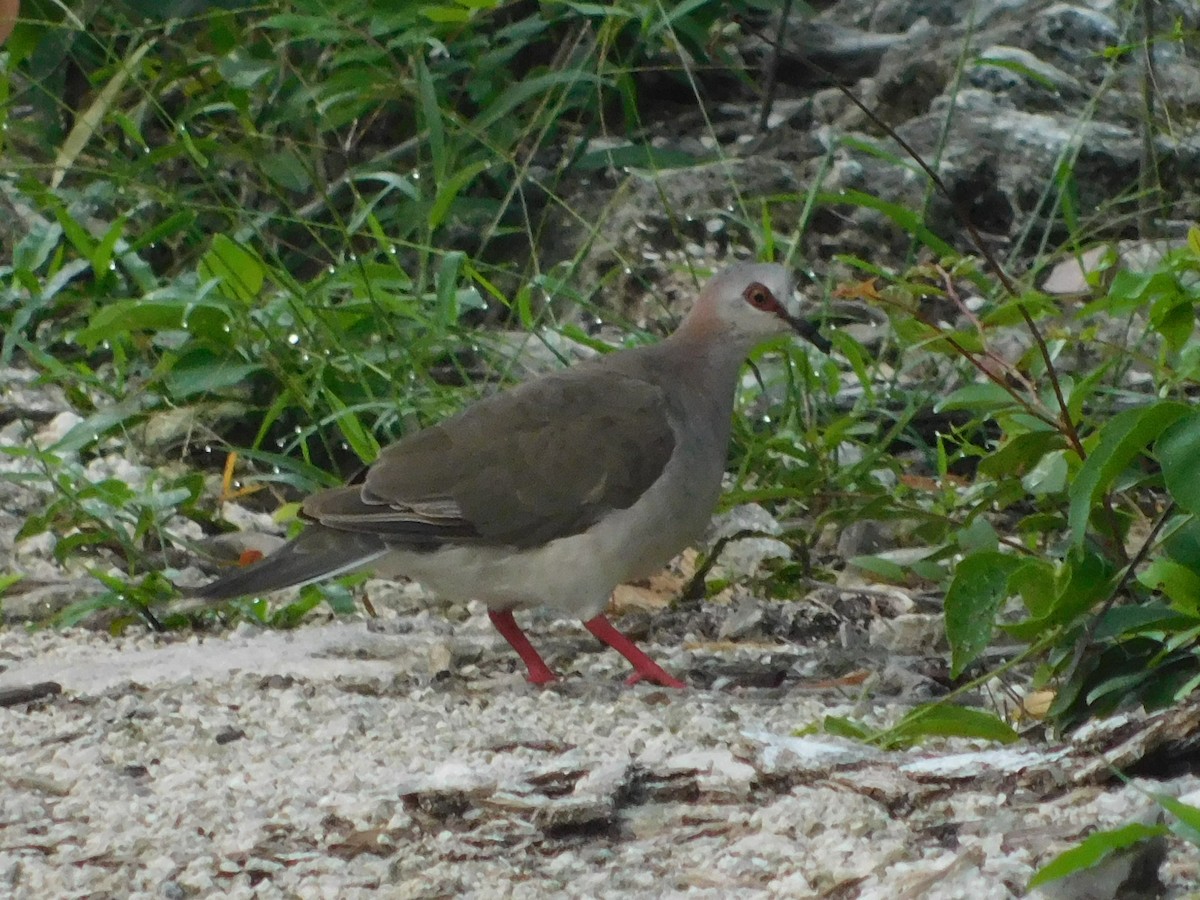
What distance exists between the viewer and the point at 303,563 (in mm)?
3953

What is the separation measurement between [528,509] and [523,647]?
1.00 feet

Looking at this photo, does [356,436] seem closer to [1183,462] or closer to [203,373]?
[203,373]

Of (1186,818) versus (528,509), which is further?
(528,509)

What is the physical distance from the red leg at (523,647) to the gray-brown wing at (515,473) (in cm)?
19

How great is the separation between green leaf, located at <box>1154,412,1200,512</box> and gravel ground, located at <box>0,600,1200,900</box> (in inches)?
15.1

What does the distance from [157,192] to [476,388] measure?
1.14 meters

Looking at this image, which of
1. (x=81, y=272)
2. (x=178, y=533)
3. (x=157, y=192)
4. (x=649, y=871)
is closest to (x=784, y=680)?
(x=649, y=871)

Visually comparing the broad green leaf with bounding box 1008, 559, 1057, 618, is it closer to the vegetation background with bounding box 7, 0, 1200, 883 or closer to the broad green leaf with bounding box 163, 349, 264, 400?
the vegetation background with bounding box 7, 0, 1200, 883

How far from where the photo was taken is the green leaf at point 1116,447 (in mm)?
2514

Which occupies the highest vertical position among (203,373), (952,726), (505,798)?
(952,726)

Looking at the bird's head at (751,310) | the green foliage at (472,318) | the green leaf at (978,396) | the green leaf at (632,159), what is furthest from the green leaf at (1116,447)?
the green leaf at (632,159)

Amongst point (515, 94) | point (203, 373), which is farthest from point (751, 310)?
point (203, 373)

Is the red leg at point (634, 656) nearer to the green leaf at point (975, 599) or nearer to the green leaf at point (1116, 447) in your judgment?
the green leaf at point (975, 599)

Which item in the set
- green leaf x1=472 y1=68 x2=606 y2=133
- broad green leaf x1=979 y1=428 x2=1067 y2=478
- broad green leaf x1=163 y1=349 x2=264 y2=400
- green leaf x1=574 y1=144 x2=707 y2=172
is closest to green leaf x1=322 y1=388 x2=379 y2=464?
broad green leaf x1=163 y1=349 x2=264 y2=400
